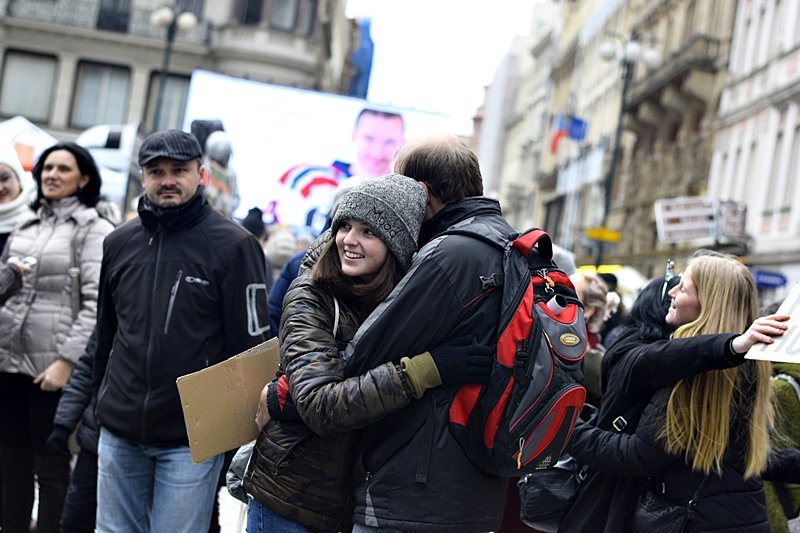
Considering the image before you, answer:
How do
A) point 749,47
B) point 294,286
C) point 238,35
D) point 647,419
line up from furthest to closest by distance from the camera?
1. point 238,35
2. point 749,47
3. point 647,419
4. point 294,286

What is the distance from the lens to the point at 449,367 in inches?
138

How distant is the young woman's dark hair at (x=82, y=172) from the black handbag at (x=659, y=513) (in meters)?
3.43

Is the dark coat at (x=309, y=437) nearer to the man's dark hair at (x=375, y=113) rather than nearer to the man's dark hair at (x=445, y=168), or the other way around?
the man's dark hair at (x=445, y=168)

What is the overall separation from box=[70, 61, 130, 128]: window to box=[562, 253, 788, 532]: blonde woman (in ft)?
131

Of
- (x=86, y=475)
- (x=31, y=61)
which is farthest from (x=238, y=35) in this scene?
(x=86, y=475)

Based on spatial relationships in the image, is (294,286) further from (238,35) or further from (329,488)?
(238,35)

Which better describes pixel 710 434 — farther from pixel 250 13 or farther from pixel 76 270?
pixel 250 13

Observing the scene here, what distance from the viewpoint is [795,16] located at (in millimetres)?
27750

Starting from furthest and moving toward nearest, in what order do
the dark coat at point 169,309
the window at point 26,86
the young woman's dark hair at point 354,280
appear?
1. the window at point 26,86
2. the dark coat at point 169,309
3. the young woman's dark hair at point 354,280

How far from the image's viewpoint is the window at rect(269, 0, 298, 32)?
1706 inches

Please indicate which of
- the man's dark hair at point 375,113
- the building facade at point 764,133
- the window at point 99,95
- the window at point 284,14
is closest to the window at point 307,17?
the window at point 284,14

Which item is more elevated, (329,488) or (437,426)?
(437,426)

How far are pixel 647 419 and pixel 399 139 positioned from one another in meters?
17.4

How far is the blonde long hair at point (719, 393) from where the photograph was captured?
4.43 meters
